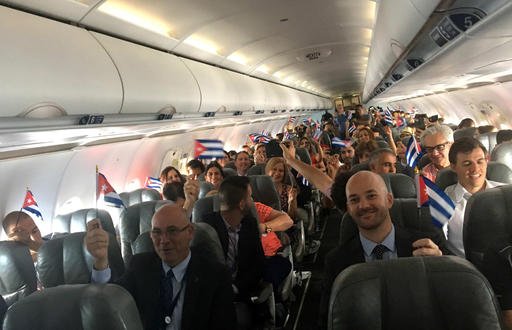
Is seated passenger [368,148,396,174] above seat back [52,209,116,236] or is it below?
above

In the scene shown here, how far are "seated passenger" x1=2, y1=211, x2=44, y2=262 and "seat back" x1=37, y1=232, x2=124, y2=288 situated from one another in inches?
54.5

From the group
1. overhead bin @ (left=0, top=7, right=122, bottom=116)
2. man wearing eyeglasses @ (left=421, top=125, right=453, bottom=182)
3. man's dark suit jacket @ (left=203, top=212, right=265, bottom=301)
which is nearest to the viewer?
overhead bin @ (left=0, top=7, right=122, bottom=116)

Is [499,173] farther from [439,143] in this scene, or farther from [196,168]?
[196,168]

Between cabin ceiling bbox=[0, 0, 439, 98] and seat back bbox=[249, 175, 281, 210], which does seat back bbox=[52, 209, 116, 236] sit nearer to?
seat back bbox=[249, 175, 281, 210]

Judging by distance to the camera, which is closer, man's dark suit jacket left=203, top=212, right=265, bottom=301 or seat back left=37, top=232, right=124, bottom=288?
man's dark suit jacket left=203, top=212, right=265, bottom=301

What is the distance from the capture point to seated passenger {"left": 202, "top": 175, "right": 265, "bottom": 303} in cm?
389

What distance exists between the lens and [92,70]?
3.90 metres

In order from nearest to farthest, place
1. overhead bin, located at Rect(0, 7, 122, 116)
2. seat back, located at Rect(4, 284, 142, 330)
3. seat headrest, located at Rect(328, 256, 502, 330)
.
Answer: seat headrest, located at Rect(328, 256, 502, 330) < seat back, located at Rect(4, 284, 142, 330) < overhead bin, located at Rect(0, 7, 122, 116)

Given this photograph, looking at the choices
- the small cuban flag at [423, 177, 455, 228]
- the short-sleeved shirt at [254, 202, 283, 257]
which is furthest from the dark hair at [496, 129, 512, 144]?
the small cuban flag at [423, 177, 455, 228]

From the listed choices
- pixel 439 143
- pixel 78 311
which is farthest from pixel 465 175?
pixel 78 311

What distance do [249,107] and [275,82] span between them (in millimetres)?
4535

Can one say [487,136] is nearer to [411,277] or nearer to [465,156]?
[465,156]

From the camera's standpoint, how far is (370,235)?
9.19 feet

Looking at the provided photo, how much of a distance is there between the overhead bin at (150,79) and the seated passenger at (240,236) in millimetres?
1461
